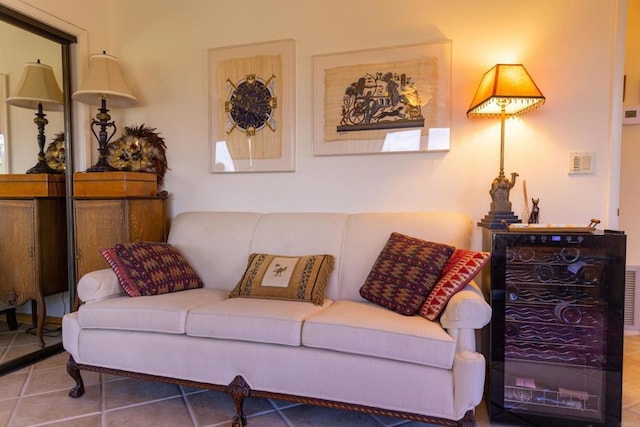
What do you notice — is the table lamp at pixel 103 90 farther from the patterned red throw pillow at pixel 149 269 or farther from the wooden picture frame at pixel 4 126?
the patterned red throw pillow at pixel 149 269

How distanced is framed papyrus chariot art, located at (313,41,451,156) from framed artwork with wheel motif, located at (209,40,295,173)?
22cm

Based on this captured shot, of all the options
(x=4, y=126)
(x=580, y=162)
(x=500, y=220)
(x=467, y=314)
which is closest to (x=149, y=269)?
(x=4, y=126)

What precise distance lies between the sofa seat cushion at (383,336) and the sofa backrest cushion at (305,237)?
490 millimetres

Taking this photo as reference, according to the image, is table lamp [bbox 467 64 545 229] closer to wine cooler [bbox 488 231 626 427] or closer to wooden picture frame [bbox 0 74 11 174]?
wine cooler [bbox 488 231 626 427]

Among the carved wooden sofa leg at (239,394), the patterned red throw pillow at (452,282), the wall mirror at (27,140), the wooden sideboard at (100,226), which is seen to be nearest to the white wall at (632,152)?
the patterned red throw pillow at (452,282)

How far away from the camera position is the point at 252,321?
70.7 inches

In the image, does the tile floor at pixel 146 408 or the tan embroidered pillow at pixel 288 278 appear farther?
the tan embroidered pillow at pixel 288 278

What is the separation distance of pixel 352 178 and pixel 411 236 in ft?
1.97

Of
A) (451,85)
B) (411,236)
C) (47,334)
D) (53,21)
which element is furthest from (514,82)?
(47,334)

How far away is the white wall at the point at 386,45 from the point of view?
2207 mm

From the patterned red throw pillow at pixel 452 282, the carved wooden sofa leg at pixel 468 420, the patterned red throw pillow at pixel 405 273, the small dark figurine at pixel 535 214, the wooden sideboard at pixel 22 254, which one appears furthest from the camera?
the wooden sideboard at pixel 22 254

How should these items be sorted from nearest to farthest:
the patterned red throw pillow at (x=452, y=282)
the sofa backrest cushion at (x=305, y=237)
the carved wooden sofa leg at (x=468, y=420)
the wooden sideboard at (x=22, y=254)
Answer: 1. the carved wooden sofa leg at (x=468, y=420)
2. the patterned red throw pillow at (x=452, y=282)
3. the sofa backrest cushion at (x=305, y=237)
4. the wooden sideboard at (x=22, y=254)

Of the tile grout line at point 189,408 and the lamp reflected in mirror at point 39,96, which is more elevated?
the lamp reflected in mirror at point 39,96

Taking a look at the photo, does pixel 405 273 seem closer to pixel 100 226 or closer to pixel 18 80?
pixel 100 226
